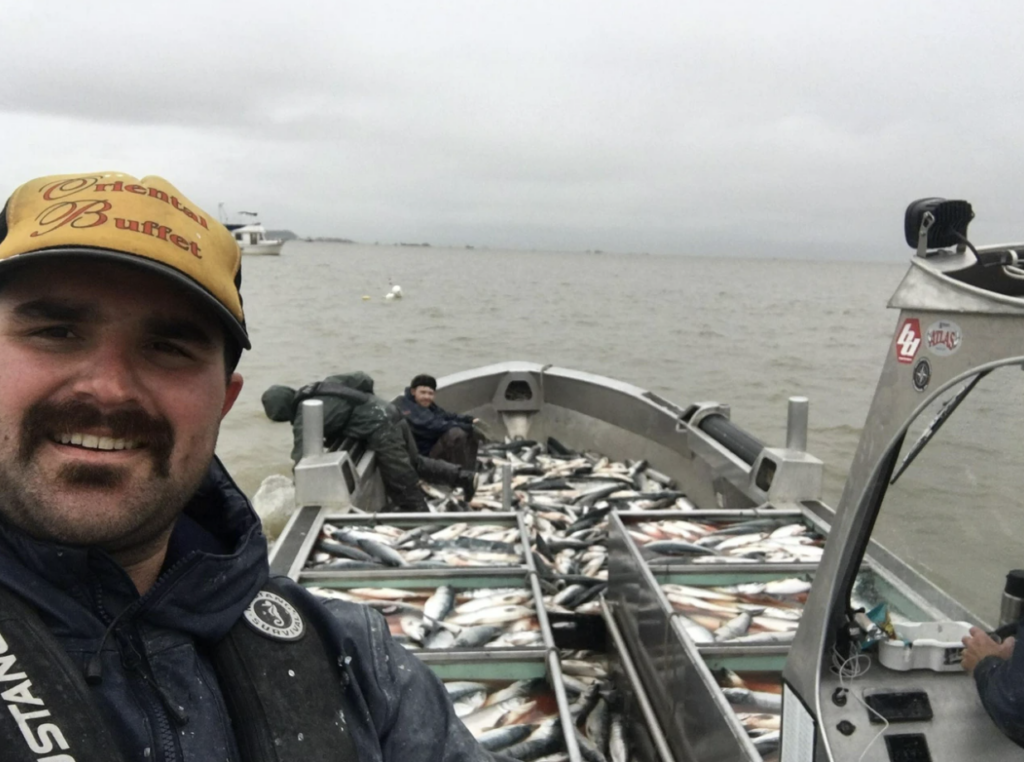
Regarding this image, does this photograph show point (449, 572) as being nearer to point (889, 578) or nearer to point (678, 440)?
point (889, 578)

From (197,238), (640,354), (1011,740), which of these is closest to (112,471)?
(197,238)

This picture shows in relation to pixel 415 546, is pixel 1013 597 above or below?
above

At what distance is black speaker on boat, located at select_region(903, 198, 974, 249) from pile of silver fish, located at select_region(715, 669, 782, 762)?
202 cm

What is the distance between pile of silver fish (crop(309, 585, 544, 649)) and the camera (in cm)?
405

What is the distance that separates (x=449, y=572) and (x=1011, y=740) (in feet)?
9.67

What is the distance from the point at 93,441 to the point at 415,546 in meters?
4.06

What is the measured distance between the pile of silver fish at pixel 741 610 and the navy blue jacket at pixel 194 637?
2497mm

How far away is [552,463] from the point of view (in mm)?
10047

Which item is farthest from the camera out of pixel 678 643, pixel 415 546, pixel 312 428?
pixel 312 428

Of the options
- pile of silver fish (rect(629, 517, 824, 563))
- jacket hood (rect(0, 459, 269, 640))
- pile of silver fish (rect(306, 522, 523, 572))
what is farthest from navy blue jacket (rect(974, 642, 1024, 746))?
pile of silver fish (rect(306, 522, 523, 572))

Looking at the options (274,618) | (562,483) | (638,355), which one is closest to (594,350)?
(638,355)

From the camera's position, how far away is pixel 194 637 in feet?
5.13

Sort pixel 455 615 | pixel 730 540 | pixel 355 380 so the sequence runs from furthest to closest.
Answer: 1. pixel 355 380
2. pixel 730 540
3. pixel 455 615

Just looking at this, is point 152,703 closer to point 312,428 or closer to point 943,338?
point 943,338
